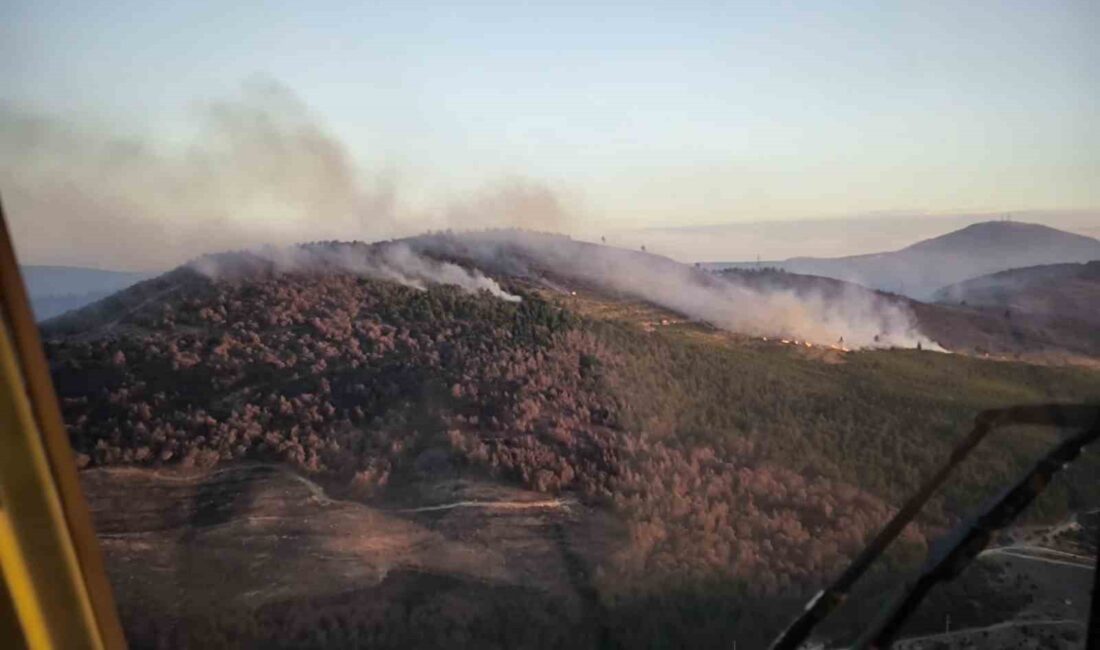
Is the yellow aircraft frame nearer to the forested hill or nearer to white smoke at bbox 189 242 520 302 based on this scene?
the forested hill

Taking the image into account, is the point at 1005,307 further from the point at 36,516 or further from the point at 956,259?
the point at 36,516

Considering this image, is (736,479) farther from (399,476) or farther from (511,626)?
(399,476)

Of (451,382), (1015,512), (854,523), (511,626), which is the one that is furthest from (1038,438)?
(451,382)

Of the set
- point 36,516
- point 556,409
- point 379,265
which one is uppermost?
point 379,265

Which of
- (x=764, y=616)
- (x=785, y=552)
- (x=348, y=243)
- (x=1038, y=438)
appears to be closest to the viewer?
(x=1038, y=438)

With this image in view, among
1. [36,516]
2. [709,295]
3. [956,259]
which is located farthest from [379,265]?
[956,259]

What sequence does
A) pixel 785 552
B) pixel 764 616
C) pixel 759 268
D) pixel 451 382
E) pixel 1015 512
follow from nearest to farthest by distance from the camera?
pixel 1015 512
pixel 764 616
pixel 785 552
pixel 451 382
pixel 759 268
